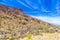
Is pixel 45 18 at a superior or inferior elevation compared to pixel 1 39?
superior

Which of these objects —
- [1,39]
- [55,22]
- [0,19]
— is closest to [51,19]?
[55,22]

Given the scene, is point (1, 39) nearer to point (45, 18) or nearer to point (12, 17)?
point (45, 18)

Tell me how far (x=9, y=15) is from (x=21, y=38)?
14.7 m

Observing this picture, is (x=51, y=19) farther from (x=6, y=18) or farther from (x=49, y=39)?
(x=6, y=18)

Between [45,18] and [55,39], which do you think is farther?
[45,18]

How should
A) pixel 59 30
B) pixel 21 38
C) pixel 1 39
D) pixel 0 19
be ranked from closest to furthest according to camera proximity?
1. pixel 1 39
2. pixel 21 38
3. pixel 59 30
4. pixel 0 19

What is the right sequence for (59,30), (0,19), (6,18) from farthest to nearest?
1. (6,18)
2. (0,19)
3. (59,30)

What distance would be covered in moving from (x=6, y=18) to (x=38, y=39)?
49.7ft

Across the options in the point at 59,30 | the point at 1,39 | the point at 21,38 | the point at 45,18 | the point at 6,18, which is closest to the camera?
the point at 1,39

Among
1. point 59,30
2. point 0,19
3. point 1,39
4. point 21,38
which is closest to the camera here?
point 1,39

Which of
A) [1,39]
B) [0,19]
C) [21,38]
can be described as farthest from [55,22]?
[0,19]

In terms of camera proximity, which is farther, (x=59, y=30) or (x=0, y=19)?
(x=0, y=19)

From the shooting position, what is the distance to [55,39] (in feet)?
46.3

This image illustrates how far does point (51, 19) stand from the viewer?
1730 centimetres
